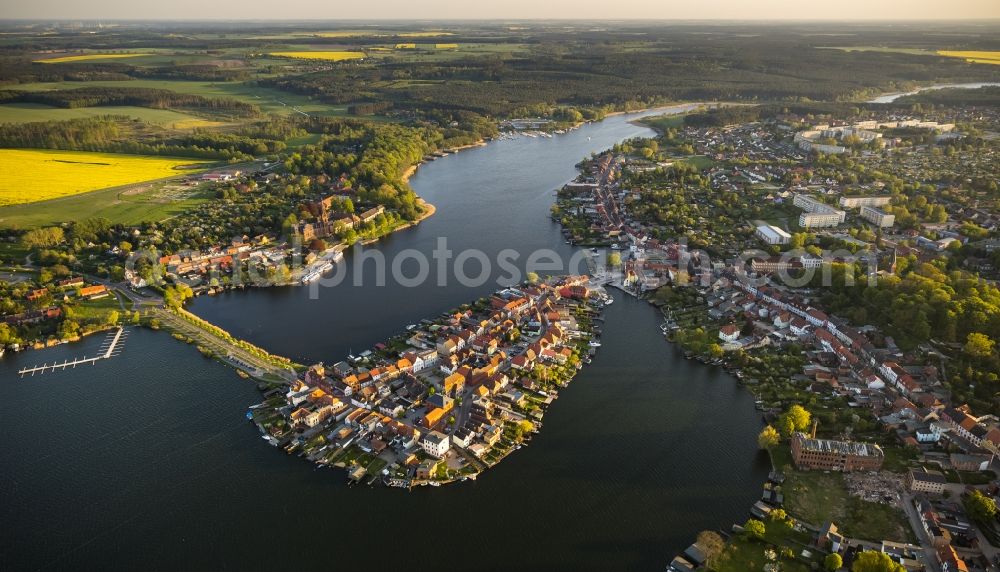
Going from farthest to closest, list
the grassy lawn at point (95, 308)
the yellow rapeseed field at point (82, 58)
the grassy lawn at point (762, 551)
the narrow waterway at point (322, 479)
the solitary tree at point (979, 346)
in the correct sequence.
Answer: the yellow rapeseed field at point (82, 58), the grassy lawn at point (95, 308), the solitary tree at point (979, 346), the narrow waterway at point (322, 479), the grassy lawn at point (762, 551)

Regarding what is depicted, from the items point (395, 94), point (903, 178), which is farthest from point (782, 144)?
point (395, 94)

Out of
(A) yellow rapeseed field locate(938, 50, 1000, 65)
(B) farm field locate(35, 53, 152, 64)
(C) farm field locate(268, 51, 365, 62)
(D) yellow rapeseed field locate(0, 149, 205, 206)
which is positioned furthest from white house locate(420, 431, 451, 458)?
(B) farm field locate(35, 53, 152, 64)

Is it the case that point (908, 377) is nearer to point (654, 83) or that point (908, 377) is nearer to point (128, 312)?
point (128, 312)

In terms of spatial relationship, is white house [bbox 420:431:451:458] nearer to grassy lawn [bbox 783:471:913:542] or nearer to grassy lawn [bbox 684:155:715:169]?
grassy lawn [bbox 783:471:913:542]

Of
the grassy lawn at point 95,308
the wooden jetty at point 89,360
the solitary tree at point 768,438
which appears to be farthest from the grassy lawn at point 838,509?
the grassy lawn at point 95,308

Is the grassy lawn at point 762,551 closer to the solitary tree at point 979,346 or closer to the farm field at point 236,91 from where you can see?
the solitary tree at point 979,346

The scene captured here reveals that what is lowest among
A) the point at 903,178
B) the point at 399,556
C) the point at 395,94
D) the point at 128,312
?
the point at 399,556
